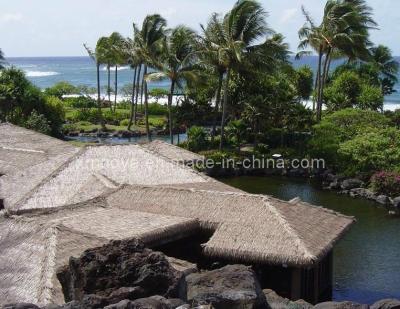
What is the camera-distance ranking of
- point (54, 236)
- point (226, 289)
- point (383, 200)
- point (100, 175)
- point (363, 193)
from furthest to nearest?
point (363, 193) → point (383, 200) → point (100, 175) → point (54, 236) → point (226, 289)

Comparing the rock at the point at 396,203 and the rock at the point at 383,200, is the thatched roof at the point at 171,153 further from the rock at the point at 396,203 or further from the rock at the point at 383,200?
the rock at the point at 396,203

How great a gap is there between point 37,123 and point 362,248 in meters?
26.0

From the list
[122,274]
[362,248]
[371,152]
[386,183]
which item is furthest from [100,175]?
[371,152]

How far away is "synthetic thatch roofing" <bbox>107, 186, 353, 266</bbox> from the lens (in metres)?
14.3

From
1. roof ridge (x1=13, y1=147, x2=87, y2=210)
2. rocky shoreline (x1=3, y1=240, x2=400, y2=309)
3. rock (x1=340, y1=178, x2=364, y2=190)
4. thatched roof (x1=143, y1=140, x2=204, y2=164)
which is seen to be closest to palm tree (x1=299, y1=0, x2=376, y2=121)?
rock (x1=340, y1=178, x2=364, y2=190)

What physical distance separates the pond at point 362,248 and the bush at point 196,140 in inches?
261

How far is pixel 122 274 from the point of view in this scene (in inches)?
378

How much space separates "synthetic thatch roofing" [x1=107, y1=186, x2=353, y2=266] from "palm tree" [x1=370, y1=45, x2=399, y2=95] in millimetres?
40207

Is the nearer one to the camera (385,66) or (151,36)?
(151,36)

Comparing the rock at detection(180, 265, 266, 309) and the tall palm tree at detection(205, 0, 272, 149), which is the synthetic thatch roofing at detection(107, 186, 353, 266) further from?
the tall palm tree at detection(205, 0, 272, 149)

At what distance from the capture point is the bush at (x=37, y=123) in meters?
39.4

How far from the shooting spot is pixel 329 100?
1844 inches

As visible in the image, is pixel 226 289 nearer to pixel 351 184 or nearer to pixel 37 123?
pixel 351 184

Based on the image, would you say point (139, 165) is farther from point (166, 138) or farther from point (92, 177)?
point (166, 138)
